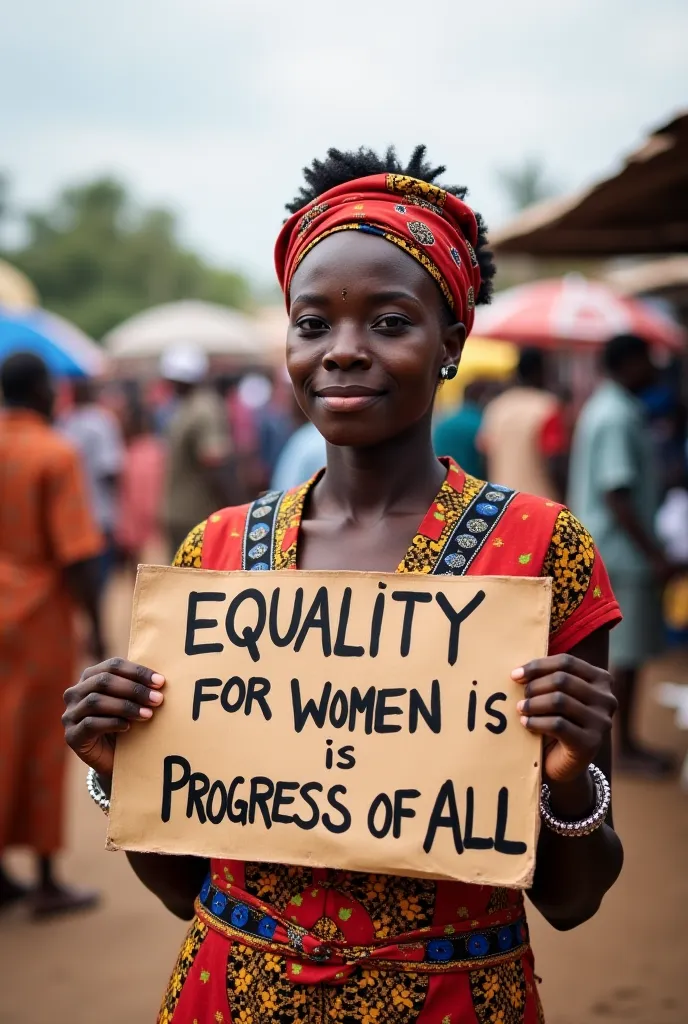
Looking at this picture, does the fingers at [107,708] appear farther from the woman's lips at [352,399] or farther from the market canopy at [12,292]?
the market canopy at [12,292]

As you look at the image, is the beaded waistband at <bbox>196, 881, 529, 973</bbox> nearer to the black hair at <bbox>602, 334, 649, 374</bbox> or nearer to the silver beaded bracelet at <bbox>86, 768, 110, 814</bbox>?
the silver beaded bracelet at <bbox>86, 768, 110, 814</bbox>

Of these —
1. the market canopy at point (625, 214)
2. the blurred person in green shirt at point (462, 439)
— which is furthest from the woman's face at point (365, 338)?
the blurred person in green shirt at point (462, 439)

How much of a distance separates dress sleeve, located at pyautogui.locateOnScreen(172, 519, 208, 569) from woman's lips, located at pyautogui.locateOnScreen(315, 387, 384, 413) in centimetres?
33

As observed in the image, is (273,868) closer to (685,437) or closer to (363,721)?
(363,721)

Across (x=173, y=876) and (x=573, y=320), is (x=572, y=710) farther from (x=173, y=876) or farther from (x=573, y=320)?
(x=573, y=320)

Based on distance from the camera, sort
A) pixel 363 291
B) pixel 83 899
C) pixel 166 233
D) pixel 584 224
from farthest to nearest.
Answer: pixel 166 233 < pixel 584 224 < pixel 83 899 < pixel 363 291

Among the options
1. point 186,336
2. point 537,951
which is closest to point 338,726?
point 537,951

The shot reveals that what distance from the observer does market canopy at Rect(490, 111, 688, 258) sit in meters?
3.99

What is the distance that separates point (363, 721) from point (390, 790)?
10 cm

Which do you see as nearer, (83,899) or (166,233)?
(83,899)

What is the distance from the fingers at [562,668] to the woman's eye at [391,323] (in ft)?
1.69

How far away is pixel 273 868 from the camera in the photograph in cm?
157

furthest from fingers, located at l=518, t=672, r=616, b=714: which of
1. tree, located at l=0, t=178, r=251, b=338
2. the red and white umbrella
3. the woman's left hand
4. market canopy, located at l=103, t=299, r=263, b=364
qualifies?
tree, located at l=0, t=178, r=251, b=338

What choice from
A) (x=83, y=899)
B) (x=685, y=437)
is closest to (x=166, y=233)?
(x=685, y=437)
